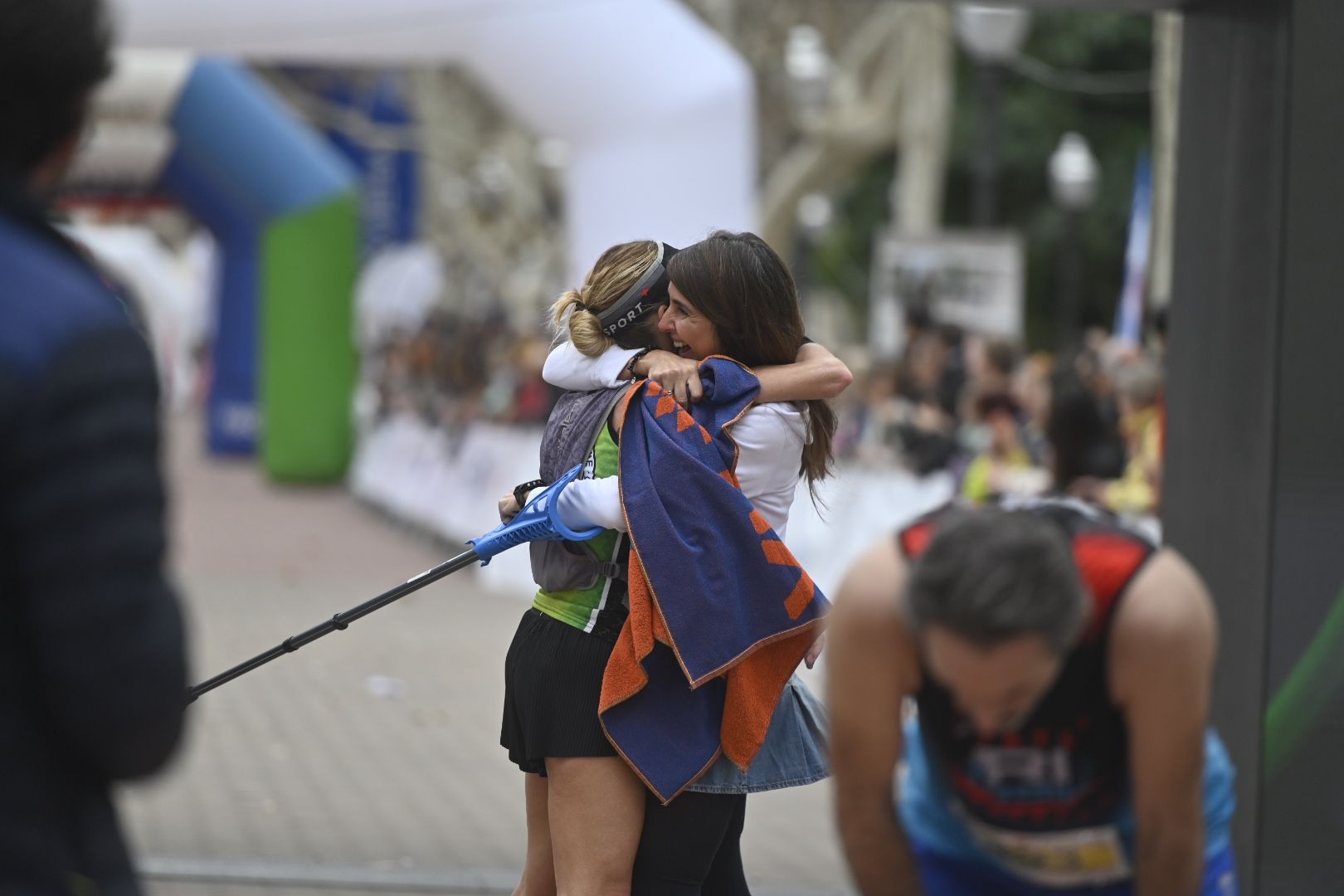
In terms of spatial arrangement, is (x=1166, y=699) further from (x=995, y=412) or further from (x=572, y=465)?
(x=995, y=412)

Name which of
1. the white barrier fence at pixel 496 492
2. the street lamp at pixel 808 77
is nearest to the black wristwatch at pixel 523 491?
the white barrier fence at pixel 496 492

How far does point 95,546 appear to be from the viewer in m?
1.84

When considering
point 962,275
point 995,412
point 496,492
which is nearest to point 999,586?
point 995,412

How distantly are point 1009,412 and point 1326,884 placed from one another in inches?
186

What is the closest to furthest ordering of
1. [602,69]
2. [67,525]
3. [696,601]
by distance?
[67,525] < [696,601] < [602,69]

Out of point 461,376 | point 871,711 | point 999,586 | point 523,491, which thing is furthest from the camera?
point 461,376

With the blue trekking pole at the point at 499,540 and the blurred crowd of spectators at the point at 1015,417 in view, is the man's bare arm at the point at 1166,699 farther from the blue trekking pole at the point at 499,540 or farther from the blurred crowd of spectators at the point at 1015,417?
the blurred crowd of spectators at the point at 1015,417

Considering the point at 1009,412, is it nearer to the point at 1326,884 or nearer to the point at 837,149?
the point at 1326,884

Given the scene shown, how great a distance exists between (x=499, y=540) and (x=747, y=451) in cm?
50

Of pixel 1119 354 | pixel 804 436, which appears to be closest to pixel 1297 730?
pixel 804 436

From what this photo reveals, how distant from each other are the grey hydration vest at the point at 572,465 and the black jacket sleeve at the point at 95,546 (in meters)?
1.61

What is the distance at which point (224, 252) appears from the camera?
911 inches

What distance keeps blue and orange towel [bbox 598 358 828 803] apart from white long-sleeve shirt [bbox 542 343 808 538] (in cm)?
4

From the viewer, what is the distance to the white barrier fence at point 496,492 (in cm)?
1022
